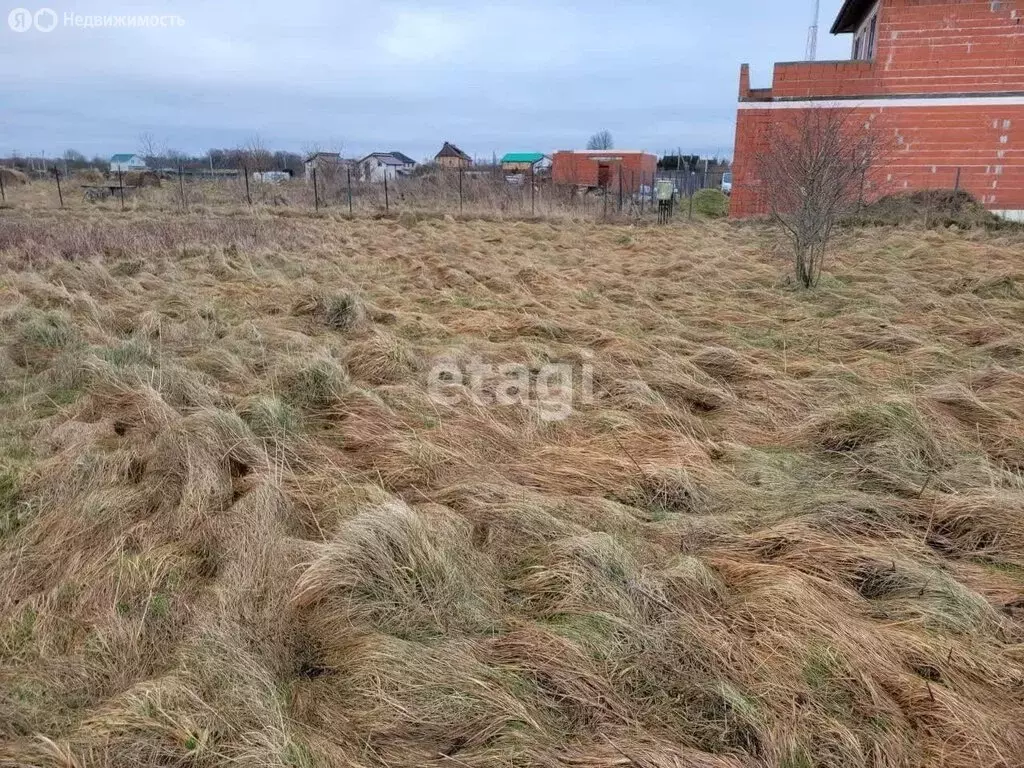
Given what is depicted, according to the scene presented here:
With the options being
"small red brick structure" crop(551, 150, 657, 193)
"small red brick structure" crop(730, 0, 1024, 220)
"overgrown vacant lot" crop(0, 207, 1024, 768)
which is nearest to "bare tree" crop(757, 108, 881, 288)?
"overgrown vacant lot" crop(0, 207, 1024, 768)

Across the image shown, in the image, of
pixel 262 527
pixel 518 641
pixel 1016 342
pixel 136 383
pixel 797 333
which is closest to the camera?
pixel 518 641

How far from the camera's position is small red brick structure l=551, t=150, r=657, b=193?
36.5 meters

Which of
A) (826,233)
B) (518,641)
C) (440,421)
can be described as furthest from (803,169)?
(518,641)

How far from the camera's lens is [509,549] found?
8.78 feet

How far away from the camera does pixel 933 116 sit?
1634 cm

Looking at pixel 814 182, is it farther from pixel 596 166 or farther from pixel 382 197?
pixel 596 166

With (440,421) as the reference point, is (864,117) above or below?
above

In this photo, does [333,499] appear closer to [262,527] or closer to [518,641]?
[262,527]

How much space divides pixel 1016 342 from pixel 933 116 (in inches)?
570
